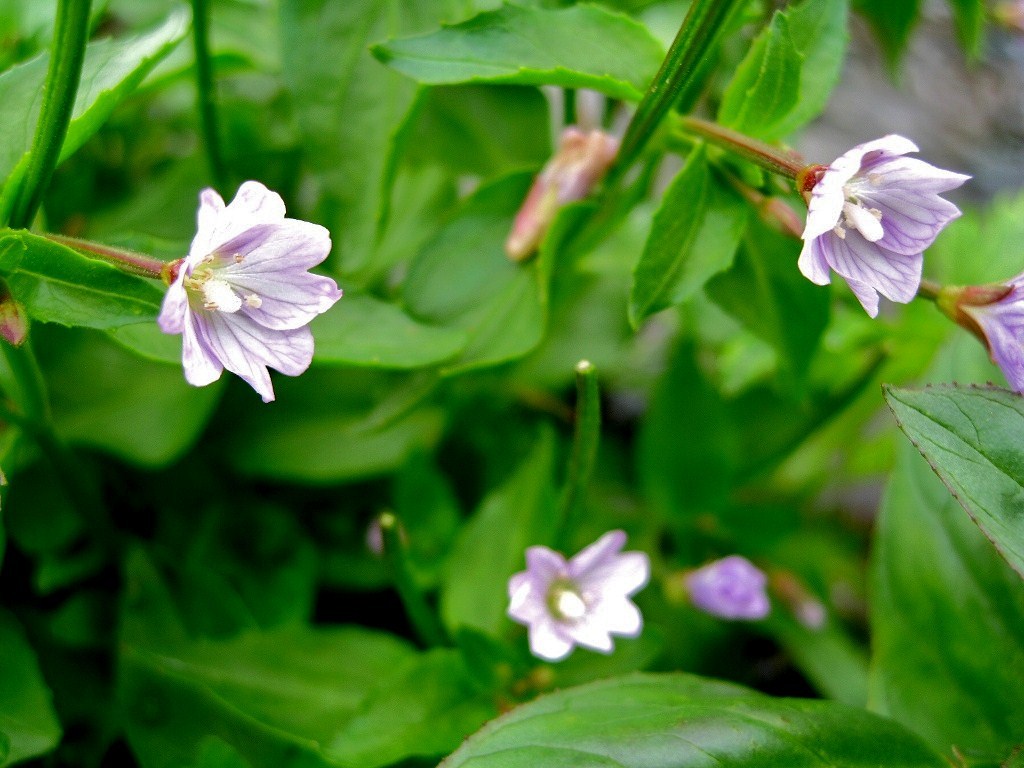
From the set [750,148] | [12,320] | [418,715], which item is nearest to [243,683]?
[418,715]

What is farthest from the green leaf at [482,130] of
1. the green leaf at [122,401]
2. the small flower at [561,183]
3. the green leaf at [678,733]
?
the green leaf at [678,733]

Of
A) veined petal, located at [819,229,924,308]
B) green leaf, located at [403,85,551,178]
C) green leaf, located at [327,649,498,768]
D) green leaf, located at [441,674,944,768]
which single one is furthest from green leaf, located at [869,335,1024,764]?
green leaf, located at [403,85,551,178]

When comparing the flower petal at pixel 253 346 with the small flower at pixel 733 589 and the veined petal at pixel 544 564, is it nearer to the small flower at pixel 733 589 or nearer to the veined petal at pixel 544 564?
the veined petal at pixel 544 564

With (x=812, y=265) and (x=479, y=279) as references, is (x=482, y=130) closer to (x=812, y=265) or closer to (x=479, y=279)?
(x=479, y=279)

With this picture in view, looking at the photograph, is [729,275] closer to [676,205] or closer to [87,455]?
[676,205]

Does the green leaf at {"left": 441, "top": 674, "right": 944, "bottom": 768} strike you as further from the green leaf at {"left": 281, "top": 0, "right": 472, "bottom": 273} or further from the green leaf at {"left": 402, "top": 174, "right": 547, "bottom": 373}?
the green leaf at {"left": 281, "top": 0, "right": 472, "bottom": 273}

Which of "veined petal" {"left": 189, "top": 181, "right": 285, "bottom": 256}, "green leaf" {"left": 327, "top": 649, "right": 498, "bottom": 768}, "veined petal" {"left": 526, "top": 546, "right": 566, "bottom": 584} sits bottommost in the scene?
"green leaf" {"left": 327, "top": 649, "right": 498, "bottom": 768}

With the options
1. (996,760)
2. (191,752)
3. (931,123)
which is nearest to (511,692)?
(191,752)
